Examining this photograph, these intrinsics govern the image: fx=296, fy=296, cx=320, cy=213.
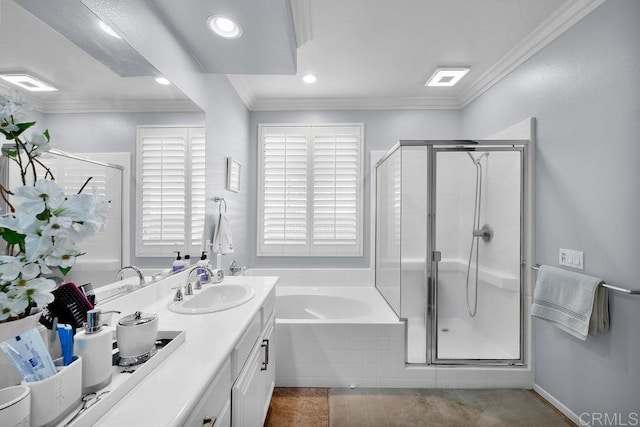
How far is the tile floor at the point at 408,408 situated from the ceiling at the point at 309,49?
6.67 feet

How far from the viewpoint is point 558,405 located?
1.97 metres

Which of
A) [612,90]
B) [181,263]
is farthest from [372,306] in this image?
[612,90]

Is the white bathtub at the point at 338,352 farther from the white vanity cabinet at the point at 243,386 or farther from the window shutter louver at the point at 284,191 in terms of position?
the window shutter louver at the point at 284,191

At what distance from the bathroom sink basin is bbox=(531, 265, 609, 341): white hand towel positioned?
182cm

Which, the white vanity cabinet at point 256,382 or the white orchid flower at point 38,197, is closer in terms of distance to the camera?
the white orchid flower at point 38,197

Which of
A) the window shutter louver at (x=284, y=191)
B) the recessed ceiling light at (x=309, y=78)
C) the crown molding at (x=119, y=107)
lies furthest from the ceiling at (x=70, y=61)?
the window shutter louver at (x=284, y=191)

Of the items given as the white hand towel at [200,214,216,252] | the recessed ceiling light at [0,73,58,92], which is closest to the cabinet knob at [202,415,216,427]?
the recessed ceiling light at [0,73,58,92]

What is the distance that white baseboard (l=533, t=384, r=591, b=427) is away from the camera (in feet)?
5.98

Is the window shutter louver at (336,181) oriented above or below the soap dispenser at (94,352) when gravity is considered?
above

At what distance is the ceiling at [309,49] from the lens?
3.35ft

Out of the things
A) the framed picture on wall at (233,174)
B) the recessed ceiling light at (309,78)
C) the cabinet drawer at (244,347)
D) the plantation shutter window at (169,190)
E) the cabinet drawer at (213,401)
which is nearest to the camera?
the cabinet drawer at (213,401)

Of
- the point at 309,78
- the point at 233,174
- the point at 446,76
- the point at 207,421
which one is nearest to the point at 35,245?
the point at 207,421

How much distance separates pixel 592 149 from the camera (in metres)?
1.71

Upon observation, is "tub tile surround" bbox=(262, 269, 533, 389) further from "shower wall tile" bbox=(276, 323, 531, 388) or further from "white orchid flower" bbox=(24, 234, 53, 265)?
"white orchid flower" bbox=(24, 234, 53, 265)
